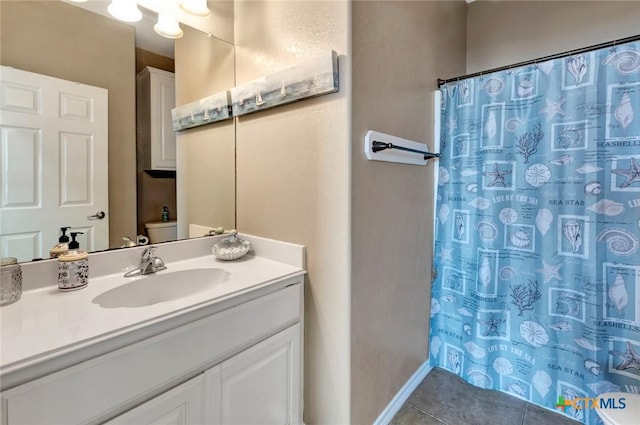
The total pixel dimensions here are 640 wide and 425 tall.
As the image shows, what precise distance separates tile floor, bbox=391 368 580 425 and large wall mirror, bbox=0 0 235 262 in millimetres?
1401

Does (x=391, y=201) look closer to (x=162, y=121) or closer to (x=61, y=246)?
(x=162, y=121)

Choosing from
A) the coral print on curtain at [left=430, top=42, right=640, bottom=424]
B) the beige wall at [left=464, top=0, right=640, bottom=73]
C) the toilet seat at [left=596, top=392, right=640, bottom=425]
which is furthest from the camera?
the beige wall at [left=464, top=0, right=640, bottom=73]

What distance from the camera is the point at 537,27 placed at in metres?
1.78

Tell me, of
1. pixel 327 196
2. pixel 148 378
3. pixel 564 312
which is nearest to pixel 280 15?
pixel 327 196

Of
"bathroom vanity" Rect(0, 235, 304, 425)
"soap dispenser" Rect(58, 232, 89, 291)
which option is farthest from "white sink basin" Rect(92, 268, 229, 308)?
"soap dispenser" Rect(58, 232, 89, 291)

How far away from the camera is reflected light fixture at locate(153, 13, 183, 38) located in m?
1.31

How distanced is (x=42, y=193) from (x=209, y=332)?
30.9 inches

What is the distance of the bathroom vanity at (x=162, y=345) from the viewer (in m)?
0.64

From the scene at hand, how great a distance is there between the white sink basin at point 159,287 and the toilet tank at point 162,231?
0.21 meters

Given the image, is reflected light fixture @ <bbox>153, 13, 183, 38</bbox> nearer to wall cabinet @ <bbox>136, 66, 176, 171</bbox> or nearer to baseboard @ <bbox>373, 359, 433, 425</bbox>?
wall cabinet @ <bbox>136, 66, 176, 171</bbox>

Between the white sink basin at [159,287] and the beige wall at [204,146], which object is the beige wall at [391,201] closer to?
the white sink basin at [159,287]

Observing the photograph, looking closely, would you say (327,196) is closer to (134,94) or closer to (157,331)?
(157,331)

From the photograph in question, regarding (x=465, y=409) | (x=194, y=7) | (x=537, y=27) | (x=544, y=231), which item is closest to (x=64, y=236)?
(x=194, y=7)

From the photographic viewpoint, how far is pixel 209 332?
0.91 m
